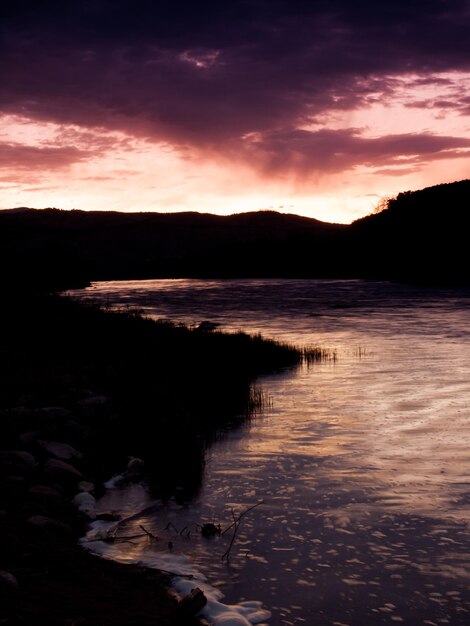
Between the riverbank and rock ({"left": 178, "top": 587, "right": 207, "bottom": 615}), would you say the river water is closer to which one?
rock ({"left": 178, "top": 587, "right": 207, "bottom": 615})

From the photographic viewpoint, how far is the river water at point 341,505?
7078 millimetres

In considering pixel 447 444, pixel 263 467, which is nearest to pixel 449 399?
pixel 447 444

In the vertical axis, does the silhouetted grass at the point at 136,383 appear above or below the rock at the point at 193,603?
above

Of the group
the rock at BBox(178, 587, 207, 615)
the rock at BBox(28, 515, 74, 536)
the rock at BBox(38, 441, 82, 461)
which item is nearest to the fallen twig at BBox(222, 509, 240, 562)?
the rock at BBox(178, 587, 207, 615)

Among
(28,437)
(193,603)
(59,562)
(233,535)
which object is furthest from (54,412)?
(193,603)

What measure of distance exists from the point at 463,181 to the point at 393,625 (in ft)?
459

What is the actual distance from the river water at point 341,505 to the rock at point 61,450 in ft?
4.63

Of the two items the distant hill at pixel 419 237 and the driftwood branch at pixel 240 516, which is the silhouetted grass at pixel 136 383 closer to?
the driftwood branch at pixel 240 516

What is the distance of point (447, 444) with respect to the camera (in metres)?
12.4

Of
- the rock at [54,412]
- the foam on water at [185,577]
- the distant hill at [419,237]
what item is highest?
the distant hill at [419,237]

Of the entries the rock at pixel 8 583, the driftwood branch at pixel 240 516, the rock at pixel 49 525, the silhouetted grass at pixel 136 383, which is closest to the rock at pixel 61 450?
the silhouetted grass at pixel 136 383

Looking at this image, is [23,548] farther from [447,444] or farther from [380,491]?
[447,444]

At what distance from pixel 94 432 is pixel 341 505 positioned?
5388 millimetres

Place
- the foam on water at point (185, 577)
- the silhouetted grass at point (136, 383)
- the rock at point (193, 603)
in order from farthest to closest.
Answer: the silhouetted grass at point (136, 383), the foam on water at point (185, 577), the rock at point (193, 603)
